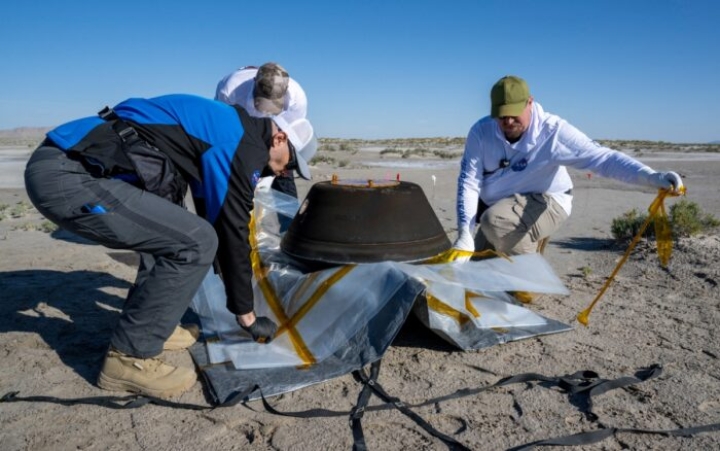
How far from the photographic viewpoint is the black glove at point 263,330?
3206mm

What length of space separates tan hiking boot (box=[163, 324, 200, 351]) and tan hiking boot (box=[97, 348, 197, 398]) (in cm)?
46

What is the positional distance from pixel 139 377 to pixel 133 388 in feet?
0.23

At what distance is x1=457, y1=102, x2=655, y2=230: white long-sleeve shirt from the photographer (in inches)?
160

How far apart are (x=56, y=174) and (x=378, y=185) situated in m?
1.93

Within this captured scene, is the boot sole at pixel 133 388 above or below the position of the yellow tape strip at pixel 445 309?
below

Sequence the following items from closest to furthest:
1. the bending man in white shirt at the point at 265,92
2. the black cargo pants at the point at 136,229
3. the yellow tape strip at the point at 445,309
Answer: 1. the black cargo pants at the point at 136,229
2. the yellow tape strip at the point at 445,309
3. the bending man in white shirt at the point at 265,92

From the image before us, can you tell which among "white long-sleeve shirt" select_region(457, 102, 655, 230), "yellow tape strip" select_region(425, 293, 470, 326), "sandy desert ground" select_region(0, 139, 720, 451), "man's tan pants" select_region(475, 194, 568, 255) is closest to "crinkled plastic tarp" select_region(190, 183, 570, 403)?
"yellow tape strip" select_region(425, 293, 470, 326)

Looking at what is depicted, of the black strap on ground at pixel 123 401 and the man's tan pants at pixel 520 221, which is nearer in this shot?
the black strap on ground at pixel 123 401

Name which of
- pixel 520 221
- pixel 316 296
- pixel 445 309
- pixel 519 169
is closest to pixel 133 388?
pixel 316 296

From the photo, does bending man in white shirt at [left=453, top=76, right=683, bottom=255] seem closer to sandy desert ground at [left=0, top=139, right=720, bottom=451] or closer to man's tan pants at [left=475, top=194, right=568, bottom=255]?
man's tan pants at [left=475, top=194, right=568, bottom=255]

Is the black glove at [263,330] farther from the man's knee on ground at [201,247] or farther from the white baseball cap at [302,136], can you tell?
the white baseball cap at [302,136]

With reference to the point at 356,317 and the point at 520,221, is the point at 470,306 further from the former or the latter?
the point at 520,221

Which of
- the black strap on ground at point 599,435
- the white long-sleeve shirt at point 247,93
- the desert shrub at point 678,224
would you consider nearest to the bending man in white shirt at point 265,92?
the white long-sleeve shirt at point 247,93

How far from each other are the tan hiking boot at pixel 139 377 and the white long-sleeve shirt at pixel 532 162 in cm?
223
